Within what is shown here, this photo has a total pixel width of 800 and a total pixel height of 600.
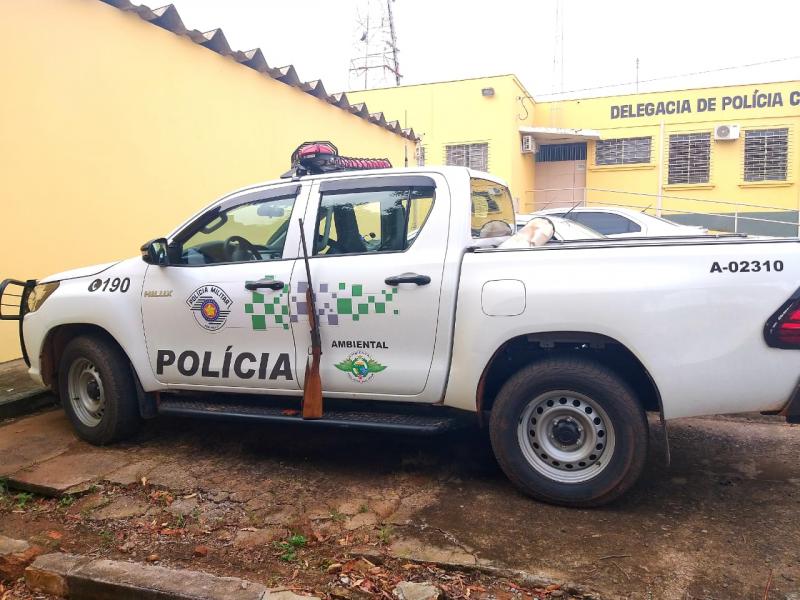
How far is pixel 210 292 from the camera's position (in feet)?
13.3

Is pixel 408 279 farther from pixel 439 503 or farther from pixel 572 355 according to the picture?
pixel 439 503

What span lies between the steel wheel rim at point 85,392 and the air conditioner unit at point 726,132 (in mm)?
19201

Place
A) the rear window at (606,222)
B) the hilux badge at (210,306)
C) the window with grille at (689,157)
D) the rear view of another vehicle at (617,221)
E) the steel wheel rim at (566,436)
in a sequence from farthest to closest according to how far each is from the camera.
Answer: the window with grille at (689,157) → the rear window at (606,222) → the rear view of another vehicle at (617,221) → the hilux badge at (210,306) → the steel wheel rim at (566,436)

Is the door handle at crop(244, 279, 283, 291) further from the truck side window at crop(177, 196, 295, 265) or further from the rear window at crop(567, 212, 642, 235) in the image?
the rear window at crop(567, 212, 642, 235)

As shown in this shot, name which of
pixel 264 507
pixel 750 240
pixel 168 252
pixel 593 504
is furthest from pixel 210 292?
pixel 750 240

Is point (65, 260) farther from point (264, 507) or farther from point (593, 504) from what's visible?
point (593, 504)

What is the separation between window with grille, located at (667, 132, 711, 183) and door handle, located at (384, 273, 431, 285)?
18.6 m

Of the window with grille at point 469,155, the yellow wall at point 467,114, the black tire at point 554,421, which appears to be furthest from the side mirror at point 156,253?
the window with grille at point 469,155

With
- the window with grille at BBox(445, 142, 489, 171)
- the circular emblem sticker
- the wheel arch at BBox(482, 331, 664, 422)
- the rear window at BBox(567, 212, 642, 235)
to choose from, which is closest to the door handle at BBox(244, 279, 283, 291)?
the circular emblem sticker

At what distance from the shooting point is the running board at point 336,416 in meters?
3.57

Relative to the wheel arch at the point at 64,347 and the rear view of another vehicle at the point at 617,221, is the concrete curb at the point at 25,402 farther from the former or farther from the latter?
the rear view of another vehicle at the point at 617,221

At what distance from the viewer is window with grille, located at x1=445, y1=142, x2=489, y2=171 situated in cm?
1902

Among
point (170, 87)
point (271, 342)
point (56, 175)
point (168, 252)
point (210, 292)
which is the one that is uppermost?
point (170, 87)

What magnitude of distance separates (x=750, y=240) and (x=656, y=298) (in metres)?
0.54
